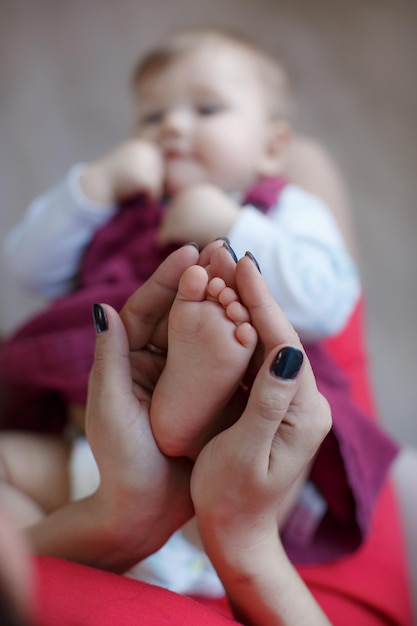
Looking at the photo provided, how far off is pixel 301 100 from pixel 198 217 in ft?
1.94

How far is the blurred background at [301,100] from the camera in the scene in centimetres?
97

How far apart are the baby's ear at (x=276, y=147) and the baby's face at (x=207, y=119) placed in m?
0.01

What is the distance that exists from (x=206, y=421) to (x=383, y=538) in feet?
Result: 0.97

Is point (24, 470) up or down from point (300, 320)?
down

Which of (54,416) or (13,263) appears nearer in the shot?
(54,416)

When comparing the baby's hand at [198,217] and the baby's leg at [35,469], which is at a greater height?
the baby's hand at [198,217]

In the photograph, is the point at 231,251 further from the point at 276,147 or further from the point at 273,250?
the point at 276,147

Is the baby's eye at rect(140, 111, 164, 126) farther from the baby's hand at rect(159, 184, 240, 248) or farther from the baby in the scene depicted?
the baby's hand at rect(159, 184, 240, 248)

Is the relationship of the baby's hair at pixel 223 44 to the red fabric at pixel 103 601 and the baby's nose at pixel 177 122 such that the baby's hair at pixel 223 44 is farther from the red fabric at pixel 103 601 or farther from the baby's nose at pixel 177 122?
the red fabric at pixel 103 601

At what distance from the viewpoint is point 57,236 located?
0.71 m

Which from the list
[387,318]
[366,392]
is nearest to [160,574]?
[366,392]

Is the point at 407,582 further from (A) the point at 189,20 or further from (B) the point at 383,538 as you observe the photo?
(A) the point at 189,20

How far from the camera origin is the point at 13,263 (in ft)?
2.46

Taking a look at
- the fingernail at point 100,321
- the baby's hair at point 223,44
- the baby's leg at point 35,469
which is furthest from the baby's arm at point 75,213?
the fingernail at point 100,321
